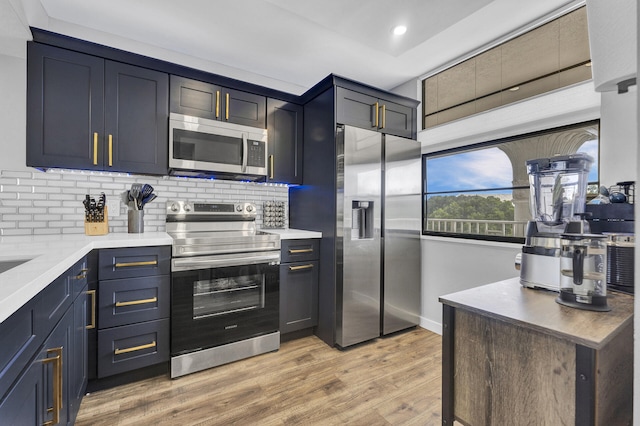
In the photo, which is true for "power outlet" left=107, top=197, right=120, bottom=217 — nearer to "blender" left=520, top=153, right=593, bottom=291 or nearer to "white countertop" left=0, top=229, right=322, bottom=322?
"white countertop" left=0, top=229, right=322, bottom=322

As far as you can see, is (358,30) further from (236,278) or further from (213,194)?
(236,278)

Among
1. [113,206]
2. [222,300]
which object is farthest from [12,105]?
[222,300]

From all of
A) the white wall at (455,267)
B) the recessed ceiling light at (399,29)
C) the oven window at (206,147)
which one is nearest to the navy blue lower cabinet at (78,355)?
the oven window at (206,147)

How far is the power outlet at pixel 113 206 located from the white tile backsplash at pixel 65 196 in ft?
0.09

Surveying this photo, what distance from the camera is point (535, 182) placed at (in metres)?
1.49

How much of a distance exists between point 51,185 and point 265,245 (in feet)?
5.44

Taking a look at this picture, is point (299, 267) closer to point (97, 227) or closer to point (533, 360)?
point (97, 227)

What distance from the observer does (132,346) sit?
2.00 m

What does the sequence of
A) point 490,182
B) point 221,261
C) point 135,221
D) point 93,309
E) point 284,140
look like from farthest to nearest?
point 284,140
point 490,182
point 135,221
point 221,261
point 93,309

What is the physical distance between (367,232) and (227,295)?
1.35 meters

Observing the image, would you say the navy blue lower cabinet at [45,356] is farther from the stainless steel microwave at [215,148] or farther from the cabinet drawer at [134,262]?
the stainless steel microwave at [215,148]

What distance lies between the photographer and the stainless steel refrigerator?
260 cm

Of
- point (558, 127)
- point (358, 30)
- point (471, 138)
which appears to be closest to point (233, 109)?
point (358, 30)

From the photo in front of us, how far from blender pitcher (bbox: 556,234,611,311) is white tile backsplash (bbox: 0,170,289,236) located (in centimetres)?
270
